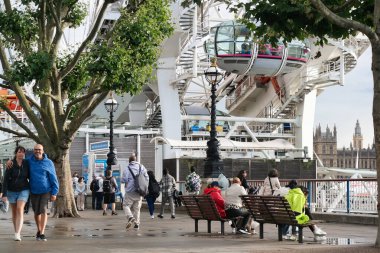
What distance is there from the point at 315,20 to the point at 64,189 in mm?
13962

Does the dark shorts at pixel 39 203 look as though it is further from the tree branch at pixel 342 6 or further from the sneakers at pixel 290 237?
the tree branch at pixel 342 6

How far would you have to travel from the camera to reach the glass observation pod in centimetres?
6072

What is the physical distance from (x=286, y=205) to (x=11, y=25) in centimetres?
A: 1244

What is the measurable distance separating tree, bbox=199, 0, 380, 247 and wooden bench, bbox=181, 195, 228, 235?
13.6 ft

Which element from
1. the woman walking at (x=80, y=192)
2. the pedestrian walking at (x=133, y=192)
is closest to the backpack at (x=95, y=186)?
the woman walking at (x=80, y=192)

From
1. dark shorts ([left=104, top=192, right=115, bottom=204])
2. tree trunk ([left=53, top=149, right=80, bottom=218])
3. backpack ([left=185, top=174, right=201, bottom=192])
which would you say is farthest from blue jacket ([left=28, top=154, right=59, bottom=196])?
dark shorts ([left=104, top=192, right=115, bottom=204])

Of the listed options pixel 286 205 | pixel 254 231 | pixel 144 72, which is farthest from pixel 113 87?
pixel 286 205

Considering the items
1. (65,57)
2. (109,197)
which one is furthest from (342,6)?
(109,197)

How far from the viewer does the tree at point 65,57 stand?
24.5 meters

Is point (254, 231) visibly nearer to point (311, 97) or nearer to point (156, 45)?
Result: point (156, 45)

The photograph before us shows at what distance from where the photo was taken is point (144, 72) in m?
25.6

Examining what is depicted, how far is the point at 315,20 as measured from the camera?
46.9 ft

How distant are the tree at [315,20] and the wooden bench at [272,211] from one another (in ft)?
7.70

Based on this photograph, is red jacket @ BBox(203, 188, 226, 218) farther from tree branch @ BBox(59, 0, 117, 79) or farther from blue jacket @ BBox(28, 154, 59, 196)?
tree branch @ BBox(59, 0, 117, 79)
